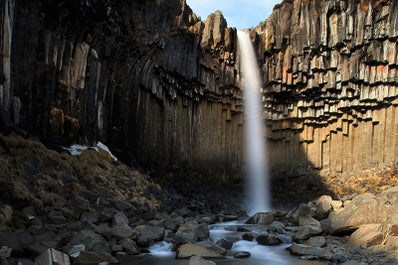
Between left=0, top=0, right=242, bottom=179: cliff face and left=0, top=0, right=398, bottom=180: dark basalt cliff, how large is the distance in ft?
0.22

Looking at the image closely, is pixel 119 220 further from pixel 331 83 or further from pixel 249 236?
pixel 331 83

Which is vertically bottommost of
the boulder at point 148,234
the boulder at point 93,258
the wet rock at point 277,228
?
the wet rock at point 277,228

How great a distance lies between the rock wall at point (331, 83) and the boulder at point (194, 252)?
663 inches

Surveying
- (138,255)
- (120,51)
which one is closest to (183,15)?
(120,51)

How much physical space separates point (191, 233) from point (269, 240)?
2.27 metres

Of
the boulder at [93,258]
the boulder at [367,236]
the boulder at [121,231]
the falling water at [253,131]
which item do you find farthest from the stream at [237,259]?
the falling water at [253,131]

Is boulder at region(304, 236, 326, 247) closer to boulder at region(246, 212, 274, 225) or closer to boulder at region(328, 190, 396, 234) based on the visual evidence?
boulder at region(328, 190, 396, 234)

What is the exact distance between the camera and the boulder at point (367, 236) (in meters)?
10.2

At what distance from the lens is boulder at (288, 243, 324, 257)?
31.9 feet

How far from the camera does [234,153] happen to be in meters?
25.0

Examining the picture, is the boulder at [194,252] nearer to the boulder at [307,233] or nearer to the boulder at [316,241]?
the boulder at [316,241]

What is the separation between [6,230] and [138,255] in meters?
2.98

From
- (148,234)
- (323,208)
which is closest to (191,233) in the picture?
(148,234)

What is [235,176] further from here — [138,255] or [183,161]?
[138,255]
